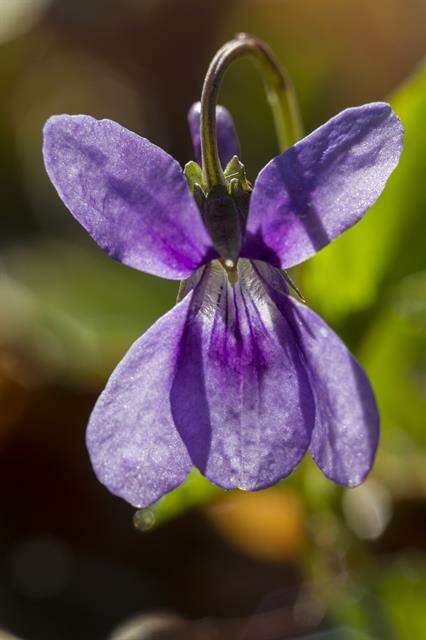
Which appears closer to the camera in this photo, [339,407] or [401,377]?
[339,407]

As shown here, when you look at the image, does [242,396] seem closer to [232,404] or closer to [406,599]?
[232,404]

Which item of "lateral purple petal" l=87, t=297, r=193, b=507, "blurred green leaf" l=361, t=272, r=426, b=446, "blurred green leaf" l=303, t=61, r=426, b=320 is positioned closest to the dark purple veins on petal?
"lateral purple petal" l=87, t=297, r=193, b=507

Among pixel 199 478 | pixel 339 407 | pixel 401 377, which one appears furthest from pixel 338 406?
pixel 401 377

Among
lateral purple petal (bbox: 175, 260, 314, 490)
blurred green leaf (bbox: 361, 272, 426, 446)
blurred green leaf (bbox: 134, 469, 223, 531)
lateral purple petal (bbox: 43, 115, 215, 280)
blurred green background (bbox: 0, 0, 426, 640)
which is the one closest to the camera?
lateral purple petal (bbox: 43, 115, 215, 280)

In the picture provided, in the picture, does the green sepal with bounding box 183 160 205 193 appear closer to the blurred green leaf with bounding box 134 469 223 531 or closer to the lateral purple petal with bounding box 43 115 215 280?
the lateral purple petal with bounding box 43 115 215 280

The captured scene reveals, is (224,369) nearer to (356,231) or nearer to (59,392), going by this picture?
(356,231)

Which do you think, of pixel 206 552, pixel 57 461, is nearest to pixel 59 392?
pixel 57 461
